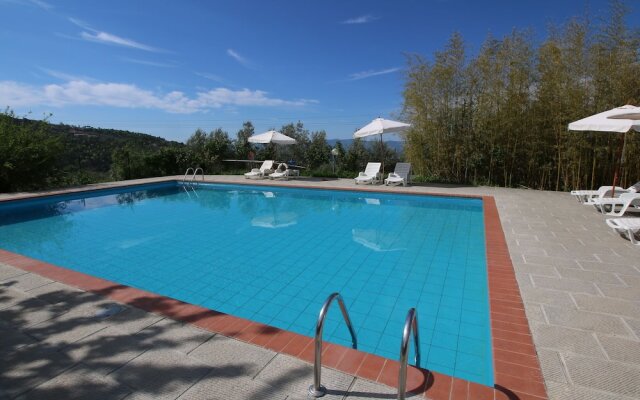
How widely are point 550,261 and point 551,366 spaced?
2.19 m

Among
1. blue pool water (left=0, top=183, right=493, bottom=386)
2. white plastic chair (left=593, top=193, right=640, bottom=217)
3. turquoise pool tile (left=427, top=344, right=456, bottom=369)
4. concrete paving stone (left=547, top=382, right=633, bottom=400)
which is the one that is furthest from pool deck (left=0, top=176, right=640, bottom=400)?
white plastic chair (left=593, top=193, right=640, bottom=217)

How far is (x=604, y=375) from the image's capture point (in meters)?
1.90

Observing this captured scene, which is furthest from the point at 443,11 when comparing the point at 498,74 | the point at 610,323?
the point at 610,323

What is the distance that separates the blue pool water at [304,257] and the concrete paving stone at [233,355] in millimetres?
979

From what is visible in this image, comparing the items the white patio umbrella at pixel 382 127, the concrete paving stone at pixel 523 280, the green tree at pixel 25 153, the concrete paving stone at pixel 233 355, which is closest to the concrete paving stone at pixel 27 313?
the concrete paving stone at pixel 233 355

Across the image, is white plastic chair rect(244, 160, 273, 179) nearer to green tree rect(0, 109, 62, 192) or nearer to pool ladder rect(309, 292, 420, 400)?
green tree rect(0, 109, 62, 192)

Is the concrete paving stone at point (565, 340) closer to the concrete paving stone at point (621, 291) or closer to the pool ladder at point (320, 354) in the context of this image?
the concrete paving stone at point (621, 291)

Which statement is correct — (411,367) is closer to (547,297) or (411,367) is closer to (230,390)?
(230,390)

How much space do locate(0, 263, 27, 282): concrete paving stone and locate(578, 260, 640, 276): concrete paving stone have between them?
6.14 metres

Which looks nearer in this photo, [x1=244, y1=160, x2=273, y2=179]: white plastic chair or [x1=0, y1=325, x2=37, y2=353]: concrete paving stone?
[x1=0, y1=325, x2=37, y2=353]: concrete paving stone

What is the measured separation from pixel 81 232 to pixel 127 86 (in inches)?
386

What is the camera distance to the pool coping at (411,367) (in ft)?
5.91

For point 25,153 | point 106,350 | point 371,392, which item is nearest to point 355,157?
point 25,153

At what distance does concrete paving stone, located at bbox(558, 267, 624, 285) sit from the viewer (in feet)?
10.5
